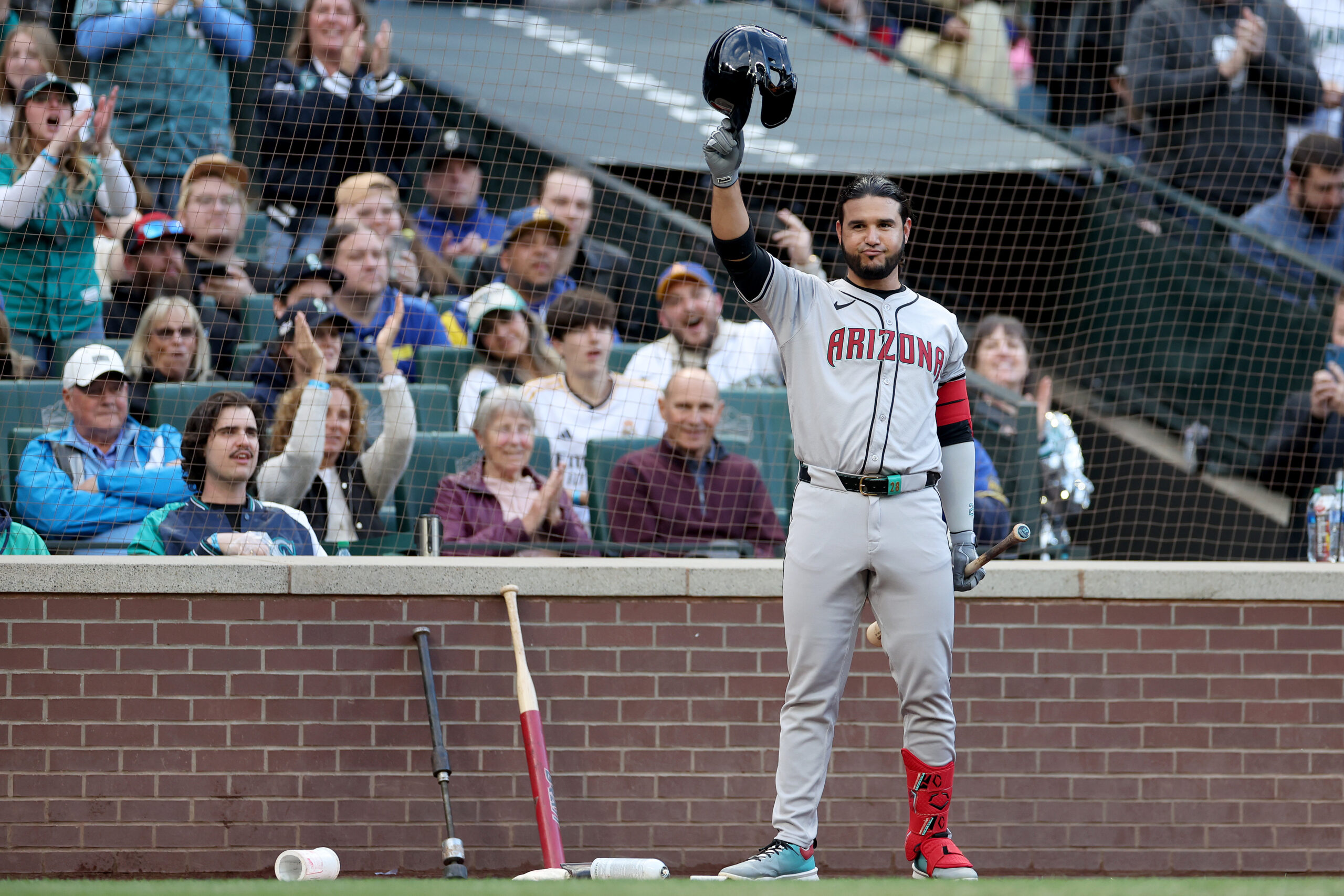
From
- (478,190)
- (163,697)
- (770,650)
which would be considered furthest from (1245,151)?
(163,697)

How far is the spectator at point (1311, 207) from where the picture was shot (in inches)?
311

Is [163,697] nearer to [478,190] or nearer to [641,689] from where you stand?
[641,689]

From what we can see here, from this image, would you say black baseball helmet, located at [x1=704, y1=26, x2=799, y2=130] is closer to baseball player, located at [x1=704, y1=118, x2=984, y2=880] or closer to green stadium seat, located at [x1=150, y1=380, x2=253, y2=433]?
baseball player, located at [x1=704, y1=118, x2=984, y2=880]

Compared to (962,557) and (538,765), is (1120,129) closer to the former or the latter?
(962,557)

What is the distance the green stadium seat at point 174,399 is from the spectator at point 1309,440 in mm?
4504

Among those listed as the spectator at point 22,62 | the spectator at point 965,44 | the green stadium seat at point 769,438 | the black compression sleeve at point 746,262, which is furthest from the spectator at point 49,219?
the spectator at point 965,44

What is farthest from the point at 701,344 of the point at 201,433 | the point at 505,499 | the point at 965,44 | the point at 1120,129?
the point at 965,44

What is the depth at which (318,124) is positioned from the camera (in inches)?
278

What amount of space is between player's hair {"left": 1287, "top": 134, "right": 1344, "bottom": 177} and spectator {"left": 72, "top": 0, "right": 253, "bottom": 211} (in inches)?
216

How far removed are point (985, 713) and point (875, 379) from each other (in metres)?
1.97

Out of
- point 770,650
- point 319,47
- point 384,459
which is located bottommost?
point 770,650

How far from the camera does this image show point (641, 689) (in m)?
5.21

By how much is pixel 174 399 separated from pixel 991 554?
3436 millimetres

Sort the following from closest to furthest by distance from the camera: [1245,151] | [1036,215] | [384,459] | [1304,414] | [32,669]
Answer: [32,669] → [384,459] → [1304,414] → [1036,215] → [1245,151]
